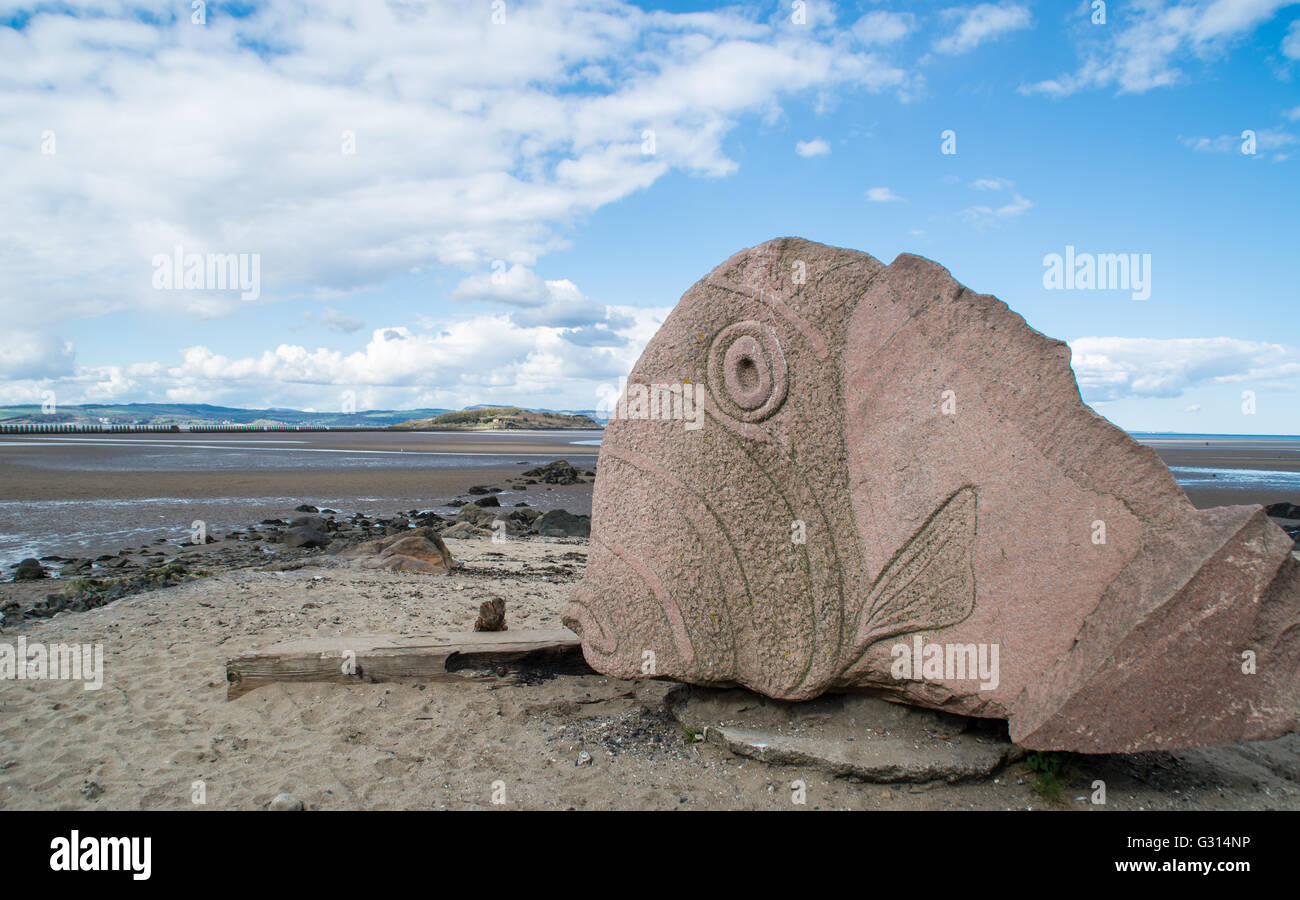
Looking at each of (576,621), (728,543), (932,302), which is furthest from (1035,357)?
(576,621)

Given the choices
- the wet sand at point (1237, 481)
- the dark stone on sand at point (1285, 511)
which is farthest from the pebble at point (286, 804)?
the dark stone on sand at point (1285, 511)

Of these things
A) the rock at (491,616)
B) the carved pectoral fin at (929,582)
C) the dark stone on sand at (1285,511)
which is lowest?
the rock at (491,616)

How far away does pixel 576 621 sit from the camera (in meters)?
5.07

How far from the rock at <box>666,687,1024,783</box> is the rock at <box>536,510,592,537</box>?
9474mm

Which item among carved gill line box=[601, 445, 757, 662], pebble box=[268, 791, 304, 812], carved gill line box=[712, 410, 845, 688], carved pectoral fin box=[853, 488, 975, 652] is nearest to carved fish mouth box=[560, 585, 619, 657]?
carved gill line box=[601, 445, 757, 662]

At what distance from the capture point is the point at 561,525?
14727mm

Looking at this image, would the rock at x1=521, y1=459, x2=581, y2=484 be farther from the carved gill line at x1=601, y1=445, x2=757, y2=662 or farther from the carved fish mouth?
the carved gill line at x1=601, y1=445, x2=757, y2=662

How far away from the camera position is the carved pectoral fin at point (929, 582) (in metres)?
4.36

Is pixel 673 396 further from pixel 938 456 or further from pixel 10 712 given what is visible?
pixel 10 712

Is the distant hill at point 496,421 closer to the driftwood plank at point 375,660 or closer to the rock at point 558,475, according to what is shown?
the rock at point 558,475

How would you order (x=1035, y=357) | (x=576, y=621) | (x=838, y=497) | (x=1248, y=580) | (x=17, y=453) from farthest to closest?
(x=17, y=453) → (x=576, y=621) → (x=838, y=497) → (x=1035, y=357) → (x=1248, y=580)

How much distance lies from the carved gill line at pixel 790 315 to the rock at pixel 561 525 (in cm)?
997

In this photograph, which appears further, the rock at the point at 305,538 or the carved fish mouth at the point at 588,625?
the rock at the point at 305,538

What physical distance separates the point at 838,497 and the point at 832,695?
129 cm
